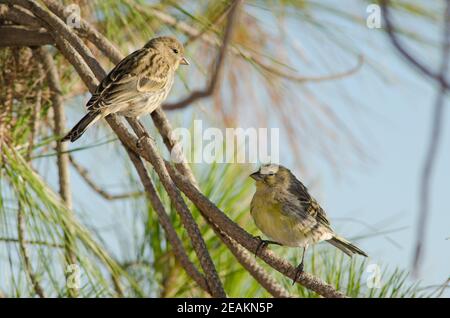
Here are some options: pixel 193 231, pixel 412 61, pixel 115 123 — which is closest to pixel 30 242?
pixel 115 123

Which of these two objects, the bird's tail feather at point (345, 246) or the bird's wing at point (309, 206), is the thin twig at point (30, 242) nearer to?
the bird's wing at point (309, 206)

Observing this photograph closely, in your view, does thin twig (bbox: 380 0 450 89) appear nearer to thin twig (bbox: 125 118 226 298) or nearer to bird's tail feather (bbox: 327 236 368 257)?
thin twig (bbox: 125 118 226 298)

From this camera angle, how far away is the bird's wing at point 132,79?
2.40 m

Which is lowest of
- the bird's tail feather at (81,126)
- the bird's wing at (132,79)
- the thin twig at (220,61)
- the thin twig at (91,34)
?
the bird's tail feather at (81,126)

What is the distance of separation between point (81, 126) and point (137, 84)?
387mm

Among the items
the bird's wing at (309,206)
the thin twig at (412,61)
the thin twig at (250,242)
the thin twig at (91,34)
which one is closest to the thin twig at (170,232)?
the thin twig at (250,242)

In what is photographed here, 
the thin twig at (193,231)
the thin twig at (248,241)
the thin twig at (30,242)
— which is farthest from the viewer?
the thin twig at (30,242)

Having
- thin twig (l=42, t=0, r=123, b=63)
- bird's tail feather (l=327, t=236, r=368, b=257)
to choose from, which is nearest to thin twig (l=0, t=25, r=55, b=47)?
thin twig (l=42, t=0, r=123, b=63)

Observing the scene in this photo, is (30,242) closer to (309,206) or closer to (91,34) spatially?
(91,34)

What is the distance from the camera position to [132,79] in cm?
265

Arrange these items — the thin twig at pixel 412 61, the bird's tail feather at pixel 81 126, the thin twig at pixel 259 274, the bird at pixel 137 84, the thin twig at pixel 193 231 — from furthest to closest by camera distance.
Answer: the bird at pixel 137 84, the bird's tail feather at pixel 81 126, the thin twig at pixel 259 274, the thin twig at pixel 193 231, the thin twig at pixel 412 61

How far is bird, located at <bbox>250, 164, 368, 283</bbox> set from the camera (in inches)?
93.1

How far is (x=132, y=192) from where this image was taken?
3.17 m
